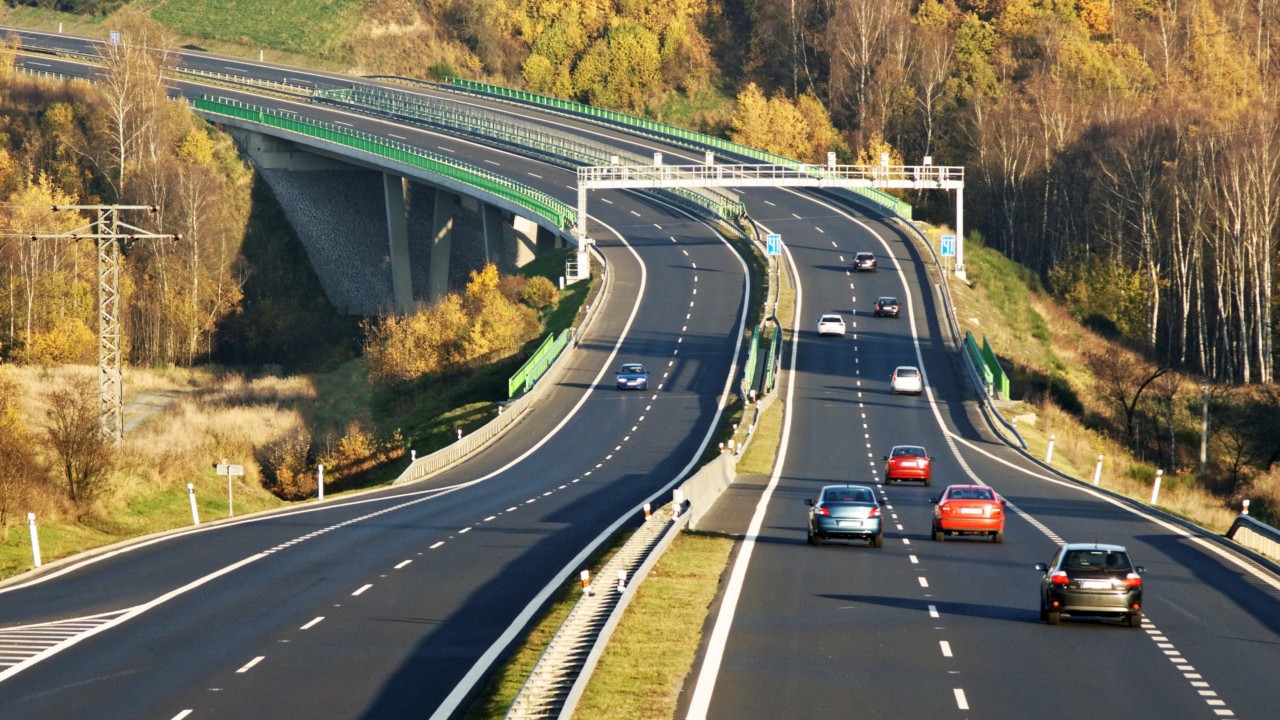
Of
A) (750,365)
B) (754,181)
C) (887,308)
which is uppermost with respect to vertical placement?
(754,181)

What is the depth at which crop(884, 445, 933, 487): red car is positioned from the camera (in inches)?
1839

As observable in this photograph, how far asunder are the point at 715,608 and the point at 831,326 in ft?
181

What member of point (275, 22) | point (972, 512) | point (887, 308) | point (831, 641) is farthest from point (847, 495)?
point (275, 22)

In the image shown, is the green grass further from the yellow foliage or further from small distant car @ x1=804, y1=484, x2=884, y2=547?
small distant car @ x1=804, y1=484, x2=884, y2=547

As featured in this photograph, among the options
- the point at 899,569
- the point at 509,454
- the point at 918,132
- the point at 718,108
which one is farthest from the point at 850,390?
the point at 718,108

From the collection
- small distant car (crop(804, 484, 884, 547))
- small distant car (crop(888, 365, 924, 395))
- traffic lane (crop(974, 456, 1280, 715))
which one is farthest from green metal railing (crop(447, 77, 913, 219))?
small distant car (crop(804, 484, 884, 547))

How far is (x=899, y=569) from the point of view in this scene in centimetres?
2920

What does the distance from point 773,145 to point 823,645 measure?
114 meters

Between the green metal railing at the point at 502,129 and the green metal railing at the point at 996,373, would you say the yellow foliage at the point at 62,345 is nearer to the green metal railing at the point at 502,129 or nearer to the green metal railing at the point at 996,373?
the green metal railing at the point at 502,129

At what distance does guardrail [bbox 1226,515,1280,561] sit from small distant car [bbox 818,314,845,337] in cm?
4452

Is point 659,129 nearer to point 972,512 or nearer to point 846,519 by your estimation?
point 972,512

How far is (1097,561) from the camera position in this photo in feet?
75.4

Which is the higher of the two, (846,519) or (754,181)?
(754,181)

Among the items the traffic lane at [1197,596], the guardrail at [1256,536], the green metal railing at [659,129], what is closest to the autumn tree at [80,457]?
the traffic lane at [1197,596]
